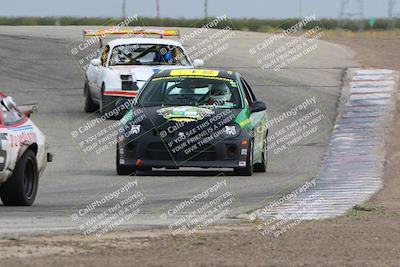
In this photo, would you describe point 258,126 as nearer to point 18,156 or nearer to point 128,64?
point 18,156

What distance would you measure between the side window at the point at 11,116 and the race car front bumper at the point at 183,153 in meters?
3.30

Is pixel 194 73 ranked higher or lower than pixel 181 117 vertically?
higher

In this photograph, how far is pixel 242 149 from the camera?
15422 mm

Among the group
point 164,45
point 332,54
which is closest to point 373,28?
point 332,54

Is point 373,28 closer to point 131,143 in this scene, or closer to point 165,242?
point 131,143

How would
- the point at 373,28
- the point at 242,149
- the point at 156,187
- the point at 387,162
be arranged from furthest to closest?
the point at 373,28 → the point at 387,162 → the point at 242,149 → the point at 156,187

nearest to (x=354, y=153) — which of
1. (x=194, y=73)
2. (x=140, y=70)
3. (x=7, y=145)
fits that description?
(x=194, y=73)

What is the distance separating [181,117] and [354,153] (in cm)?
415

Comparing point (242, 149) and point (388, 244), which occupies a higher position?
point (388, 244)

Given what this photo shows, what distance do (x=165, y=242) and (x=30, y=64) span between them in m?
23.9

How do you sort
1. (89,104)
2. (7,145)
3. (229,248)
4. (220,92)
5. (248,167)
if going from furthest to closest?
(89,104), (220,92), (248,167), (7,145), (229,248)

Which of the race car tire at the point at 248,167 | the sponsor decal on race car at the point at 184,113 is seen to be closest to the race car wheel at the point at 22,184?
the sponsor decal on race car at the point at 184,113

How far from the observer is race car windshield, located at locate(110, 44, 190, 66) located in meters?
23.0

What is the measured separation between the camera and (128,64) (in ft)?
75.1
